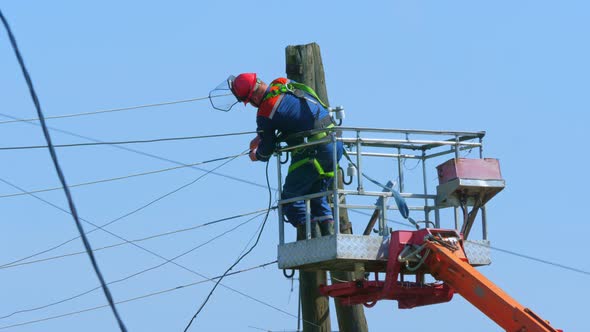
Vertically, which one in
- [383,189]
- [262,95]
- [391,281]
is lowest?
[391,281]

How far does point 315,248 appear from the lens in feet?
48.2

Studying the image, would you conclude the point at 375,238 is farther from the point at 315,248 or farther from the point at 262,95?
the point at 262,95

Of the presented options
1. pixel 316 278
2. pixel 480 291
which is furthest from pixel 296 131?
pixel 480 291

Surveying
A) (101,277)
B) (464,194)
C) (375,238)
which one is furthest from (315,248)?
(101,277)

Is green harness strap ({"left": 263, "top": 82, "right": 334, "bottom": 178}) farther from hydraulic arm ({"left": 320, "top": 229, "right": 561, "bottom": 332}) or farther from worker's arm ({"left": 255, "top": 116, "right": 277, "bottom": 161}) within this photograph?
hydraulic arm ({"left": 320, "top": 229, "right": 561, "bottom": 332})

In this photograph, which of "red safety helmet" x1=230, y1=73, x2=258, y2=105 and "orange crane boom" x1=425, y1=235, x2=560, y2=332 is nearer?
"orange crane boom" x1=425, y1=235, x2=560, y2=332

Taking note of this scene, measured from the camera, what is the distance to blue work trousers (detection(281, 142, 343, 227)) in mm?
15195

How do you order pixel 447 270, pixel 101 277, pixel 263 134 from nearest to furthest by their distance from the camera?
pixel 101 277, pixel 447 270, pixel 263 134

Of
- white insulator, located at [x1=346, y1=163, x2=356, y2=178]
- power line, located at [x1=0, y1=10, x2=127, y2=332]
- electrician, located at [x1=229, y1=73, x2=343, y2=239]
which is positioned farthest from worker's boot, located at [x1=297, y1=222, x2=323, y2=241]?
power line, located at [x1=0, y1=10, x2=127, y2=332]

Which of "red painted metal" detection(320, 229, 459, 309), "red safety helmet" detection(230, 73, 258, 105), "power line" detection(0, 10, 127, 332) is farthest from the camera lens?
"red safety helmet" detection(230, 73, 258, 105)

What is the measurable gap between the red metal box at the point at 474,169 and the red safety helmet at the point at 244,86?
2319 mm

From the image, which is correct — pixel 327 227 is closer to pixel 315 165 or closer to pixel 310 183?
pixel 310 183

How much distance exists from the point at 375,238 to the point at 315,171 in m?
1.07

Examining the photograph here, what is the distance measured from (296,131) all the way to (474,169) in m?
1.98
